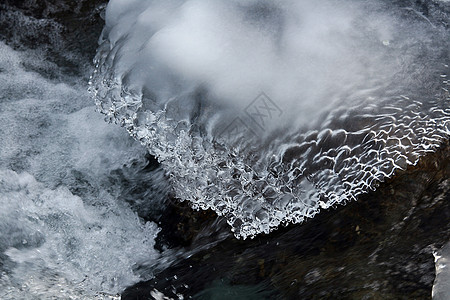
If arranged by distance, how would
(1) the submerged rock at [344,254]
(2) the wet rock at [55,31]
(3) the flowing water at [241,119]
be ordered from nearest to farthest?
(1) the submerged rock at [344,254]
(3) the flowing water at [241,119]
(2) the wet rock at [55,31]

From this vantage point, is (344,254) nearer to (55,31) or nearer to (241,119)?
(241,119)

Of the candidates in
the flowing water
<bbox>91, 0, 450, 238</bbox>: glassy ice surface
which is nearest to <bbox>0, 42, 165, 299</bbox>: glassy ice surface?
the flowing water

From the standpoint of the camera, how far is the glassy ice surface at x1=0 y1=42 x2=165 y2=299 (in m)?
2.38

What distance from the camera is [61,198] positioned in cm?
273

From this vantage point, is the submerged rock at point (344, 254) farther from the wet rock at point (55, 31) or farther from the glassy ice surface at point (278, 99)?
the wet rock at point (55, 31)

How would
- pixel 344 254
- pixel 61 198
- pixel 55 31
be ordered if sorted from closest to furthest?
pixel 344 254
pixel 61 198
pixel 55 31

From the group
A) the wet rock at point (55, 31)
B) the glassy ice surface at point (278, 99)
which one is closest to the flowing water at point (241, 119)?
the glassy ice surface at point (278, 99)

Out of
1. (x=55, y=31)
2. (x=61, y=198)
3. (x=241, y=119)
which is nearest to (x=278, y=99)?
(x=241, y=119)

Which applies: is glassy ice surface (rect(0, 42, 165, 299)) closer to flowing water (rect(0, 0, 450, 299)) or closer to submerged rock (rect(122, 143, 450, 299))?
flowing water (rect(0, 0, 450, 299))

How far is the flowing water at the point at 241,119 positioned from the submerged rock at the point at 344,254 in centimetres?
5

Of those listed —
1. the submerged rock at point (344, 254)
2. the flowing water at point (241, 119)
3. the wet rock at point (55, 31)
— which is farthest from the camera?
the wet rock at point (55, 31)

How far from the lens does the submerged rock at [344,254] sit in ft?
7.07

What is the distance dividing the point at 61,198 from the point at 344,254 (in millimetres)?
1415

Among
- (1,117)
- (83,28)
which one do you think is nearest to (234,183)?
(1,117)
